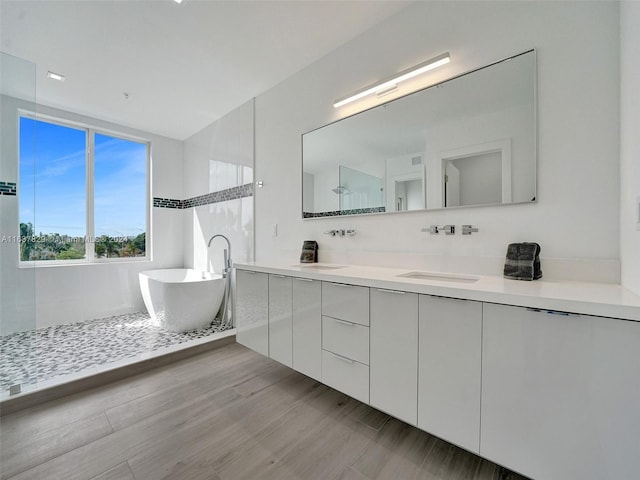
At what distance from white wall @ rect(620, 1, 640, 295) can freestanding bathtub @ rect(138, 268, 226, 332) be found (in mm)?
3039

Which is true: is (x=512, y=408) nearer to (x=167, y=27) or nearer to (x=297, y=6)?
(x=297, y=6)

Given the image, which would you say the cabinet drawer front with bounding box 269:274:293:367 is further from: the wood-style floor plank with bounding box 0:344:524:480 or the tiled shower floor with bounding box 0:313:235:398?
the tiled shower floor with bounding box 0:313:235:398

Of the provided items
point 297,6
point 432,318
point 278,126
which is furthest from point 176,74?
point 432,318

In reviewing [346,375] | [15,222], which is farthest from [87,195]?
[346,375]

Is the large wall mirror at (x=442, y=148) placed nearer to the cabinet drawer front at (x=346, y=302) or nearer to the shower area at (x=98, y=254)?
the cabinet drawer front at (x=346, y=302)

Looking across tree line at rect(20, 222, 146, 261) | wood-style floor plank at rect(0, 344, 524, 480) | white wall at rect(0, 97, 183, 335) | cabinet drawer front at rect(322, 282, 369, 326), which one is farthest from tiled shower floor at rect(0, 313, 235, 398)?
cabinet drawer front at rect(322, 282, 369, 326)

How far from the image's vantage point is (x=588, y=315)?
0.83 metres

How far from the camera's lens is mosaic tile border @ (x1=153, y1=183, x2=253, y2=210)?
10.00ft

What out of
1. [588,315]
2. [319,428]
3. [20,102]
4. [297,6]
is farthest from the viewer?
[20,102]

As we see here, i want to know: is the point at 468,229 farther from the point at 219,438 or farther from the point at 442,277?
the point at 219,438

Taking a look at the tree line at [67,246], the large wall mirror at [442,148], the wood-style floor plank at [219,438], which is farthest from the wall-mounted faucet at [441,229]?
the tree line at [67,246]

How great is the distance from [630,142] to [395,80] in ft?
4.03

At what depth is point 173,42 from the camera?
2064 millimetres

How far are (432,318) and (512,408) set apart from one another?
1.27 ft
